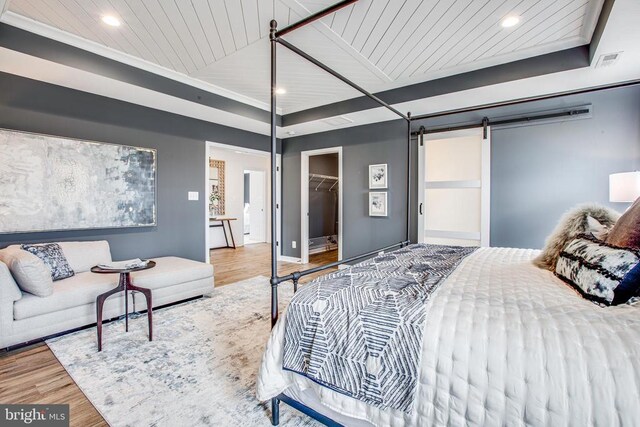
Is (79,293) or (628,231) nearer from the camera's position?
(628,231)

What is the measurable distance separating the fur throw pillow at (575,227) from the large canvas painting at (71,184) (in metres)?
4.31

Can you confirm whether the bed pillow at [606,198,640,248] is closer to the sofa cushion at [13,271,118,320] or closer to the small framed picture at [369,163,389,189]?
the small framed picture at [369,163,389,189]

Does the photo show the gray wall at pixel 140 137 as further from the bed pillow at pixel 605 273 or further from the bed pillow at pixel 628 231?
the bed pillow at pixel 628 231

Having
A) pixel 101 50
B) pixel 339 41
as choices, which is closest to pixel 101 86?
pixel 101 50

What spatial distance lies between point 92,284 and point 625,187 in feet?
16.2

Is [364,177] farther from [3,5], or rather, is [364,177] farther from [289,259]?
[3,5]

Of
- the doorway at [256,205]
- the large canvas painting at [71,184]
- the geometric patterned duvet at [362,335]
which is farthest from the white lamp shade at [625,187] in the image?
the doorway at [256,205]

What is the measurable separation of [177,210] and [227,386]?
309 centimetres

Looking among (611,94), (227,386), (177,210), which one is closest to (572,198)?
(611,94)

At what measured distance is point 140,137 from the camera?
387 cm

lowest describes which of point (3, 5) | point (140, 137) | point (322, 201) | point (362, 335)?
point (362, 335)

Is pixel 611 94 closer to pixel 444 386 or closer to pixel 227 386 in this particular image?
pixel 444 386

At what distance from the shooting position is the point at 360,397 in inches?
45.4

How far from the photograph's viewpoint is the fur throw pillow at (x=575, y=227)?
1698 mm
